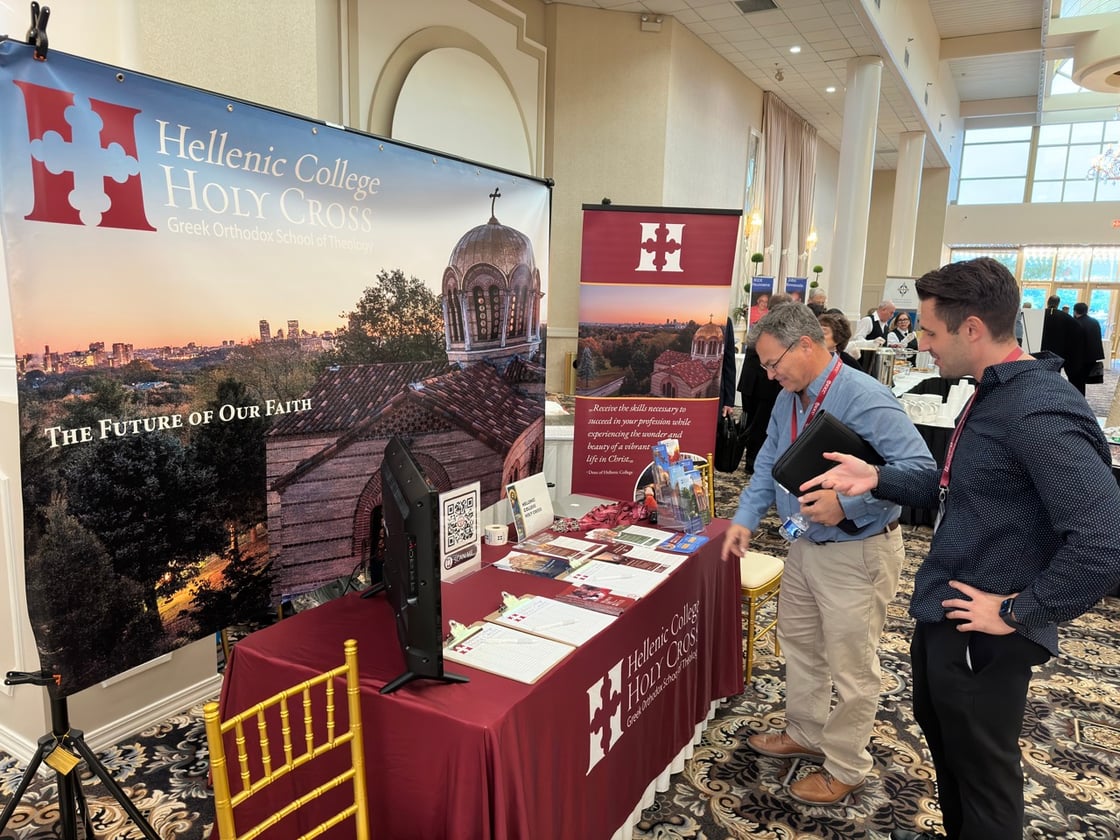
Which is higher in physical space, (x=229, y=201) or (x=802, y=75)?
(x=802, y=75)

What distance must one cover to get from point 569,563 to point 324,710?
86 cm

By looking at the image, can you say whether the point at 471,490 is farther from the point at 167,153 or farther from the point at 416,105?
the point at 416,105

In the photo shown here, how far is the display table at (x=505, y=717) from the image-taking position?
1.34 meters

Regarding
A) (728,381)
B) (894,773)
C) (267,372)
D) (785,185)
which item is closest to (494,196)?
(267,372)

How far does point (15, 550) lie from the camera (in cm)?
224

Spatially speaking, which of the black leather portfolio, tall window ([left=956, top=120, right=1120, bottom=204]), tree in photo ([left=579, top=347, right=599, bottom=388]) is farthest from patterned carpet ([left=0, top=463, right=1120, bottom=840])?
tall window ([left=956, top=120, right=1120, bottom=204])

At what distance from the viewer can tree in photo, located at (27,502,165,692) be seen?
5.17 ft

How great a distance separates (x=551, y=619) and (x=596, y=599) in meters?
0.17

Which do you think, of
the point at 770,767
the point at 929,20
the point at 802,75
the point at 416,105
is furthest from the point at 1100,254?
the point at 770,767

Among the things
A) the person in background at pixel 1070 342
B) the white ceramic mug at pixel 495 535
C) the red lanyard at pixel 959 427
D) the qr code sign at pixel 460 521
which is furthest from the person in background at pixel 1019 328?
the white ceramic mug at pixel 495 535

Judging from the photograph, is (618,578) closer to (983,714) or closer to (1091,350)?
(983,714)

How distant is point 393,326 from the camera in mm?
2359

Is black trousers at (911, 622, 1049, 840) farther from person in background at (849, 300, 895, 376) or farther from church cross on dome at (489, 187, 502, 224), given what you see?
person in background at (849, 300, 895, 376)

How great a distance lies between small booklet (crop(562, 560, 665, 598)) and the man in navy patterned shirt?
2.29 ft
